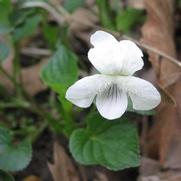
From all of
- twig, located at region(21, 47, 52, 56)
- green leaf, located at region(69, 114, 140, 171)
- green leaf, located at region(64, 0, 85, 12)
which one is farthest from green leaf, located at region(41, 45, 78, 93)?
twig, located at region(21, 47, 52, 56)

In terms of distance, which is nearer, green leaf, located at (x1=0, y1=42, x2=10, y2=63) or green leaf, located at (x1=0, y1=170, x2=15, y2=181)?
green leaf, located at (x1=0, y1=170, x2=15, y2=181)

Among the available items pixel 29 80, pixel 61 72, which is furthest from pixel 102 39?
pixel 29 80

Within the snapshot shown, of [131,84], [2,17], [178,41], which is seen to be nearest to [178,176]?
[131,84]

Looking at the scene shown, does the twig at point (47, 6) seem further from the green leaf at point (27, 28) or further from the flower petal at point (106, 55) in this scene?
the flower petal at point (106, 55)

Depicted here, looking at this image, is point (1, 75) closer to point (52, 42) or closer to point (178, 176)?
point (52, 42)

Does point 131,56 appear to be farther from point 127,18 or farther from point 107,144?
point 127,18

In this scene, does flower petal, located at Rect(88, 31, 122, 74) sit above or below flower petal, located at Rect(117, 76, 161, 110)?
above

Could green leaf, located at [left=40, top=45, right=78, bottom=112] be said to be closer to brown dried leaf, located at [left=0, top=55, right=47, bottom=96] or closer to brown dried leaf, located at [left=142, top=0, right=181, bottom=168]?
brown dried leaf, located at [left=142, top=0, right=181, bottom=168]

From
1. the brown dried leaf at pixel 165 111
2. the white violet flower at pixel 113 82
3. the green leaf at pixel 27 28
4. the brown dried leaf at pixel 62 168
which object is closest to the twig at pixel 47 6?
the green leaf at pixel 27 28
